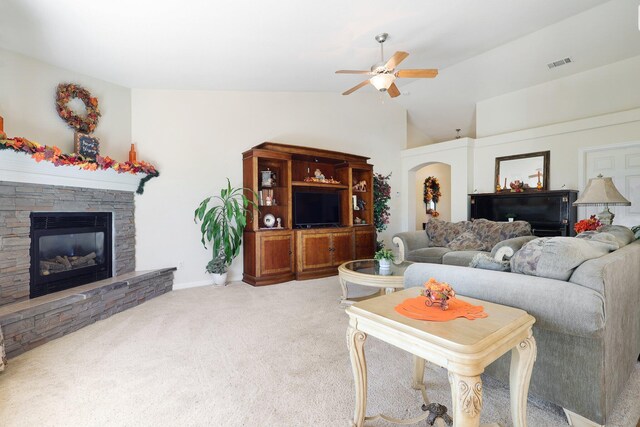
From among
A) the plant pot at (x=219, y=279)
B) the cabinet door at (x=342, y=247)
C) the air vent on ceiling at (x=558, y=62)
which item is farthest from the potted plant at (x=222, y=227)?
the air vent on ceiling at (x=558, y=62)

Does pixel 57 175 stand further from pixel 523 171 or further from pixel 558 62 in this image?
pixel 558 62

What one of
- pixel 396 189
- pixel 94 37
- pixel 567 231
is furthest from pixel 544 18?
pixel 94 37

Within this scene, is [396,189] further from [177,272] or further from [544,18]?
[177,272]

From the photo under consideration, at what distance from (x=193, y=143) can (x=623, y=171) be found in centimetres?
665

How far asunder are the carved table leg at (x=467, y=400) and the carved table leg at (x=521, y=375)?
0.40 meters

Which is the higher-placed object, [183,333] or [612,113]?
[612,113]

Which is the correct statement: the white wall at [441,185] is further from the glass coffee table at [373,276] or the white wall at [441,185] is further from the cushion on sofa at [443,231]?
the glass coffee table at [373,276]

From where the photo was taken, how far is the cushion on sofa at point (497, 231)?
14.0 feet

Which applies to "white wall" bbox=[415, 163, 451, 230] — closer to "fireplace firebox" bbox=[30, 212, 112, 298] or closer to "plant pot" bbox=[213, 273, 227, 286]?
"plant pot" bbox=[213, 273, 227, 286]

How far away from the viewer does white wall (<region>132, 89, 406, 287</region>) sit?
4406 mm

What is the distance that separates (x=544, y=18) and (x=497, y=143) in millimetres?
2418

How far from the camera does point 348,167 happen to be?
228 inches

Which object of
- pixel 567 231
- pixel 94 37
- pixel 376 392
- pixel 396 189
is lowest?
pixel 376 392

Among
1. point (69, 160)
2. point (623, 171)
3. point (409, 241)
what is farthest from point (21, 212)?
point (623, 171)
